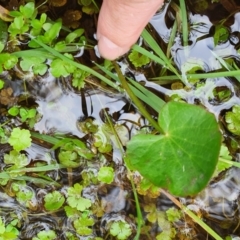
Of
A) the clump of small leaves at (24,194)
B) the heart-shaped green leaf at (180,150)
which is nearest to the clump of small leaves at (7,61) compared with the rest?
the clump of small leaves at (24,194)

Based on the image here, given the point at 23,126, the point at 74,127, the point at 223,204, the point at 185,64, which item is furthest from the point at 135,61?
the point at 223,204

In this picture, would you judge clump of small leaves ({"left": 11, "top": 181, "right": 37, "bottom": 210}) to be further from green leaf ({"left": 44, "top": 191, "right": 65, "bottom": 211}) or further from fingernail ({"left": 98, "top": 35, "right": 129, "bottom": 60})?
fingernail ({"left": 98, "top": 35, "right": 129, "bottom": 60})

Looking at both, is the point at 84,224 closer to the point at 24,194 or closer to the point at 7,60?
the point at 24,194

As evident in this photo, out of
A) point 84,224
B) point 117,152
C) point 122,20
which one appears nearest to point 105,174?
point 117,152

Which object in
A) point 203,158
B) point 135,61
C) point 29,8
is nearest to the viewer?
point 203,158

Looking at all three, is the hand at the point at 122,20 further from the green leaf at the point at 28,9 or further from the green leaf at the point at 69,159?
the green leaf at the point at 69,159

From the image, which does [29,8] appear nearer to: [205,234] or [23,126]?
[23,126]
